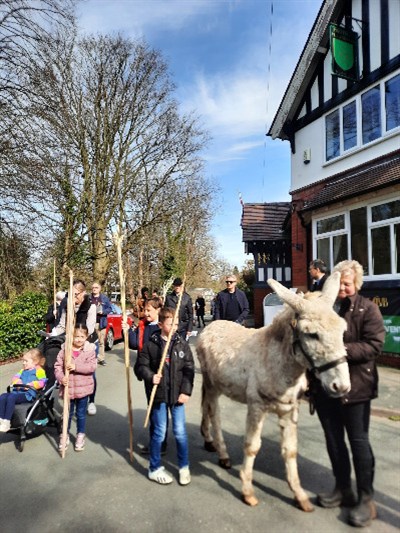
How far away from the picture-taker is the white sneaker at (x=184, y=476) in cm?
374

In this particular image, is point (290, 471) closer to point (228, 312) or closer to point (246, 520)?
point (246, 520)

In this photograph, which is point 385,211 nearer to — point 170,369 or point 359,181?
point 359,181

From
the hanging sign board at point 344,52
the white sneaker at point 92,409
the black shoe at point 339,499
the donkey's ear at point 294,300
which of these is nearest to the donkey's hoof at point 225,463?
the black shoe at point 339,499

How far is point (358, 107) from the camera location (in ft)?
36.7

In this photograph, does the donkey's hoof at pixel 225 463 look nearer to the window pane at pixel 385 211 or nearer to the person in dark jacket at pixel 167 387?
the person in dark jacket at pixel 167 387

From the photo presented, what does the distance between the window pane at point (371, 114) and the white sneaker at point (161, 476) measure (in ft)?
33.3

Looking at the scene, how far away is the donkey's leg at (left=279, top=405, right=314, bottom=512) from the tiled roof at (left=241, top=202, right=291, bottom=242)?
13541 millimetres

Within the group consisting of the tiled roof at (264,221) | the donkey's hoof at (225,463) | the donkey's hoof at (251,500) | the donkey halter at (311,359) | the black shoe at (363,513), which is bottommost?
the donkey's hoof at (225,463)

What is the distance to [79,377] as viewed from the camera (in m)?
4.81

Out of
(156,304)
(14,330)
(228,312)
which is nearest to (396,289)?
(228,312)

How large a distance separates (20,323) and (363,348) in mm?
10924

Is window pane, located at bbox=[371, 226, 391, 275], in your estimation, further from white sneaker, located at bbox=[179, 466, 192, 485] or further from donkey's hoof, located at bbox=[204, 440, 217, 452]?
white sneaker, located at bbox=[179, 466, 192, 485]

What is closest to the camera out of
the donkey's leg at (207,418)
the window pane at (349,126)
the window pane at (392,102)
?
the donkey's leg at (207,418)

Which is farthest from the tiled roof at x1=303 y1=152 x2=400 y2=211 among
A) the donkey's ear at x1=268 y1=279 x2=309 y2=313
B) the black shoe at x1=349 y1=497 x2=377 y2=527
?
the black shoe at x1=349 y1=497 x2=377 y2=527
